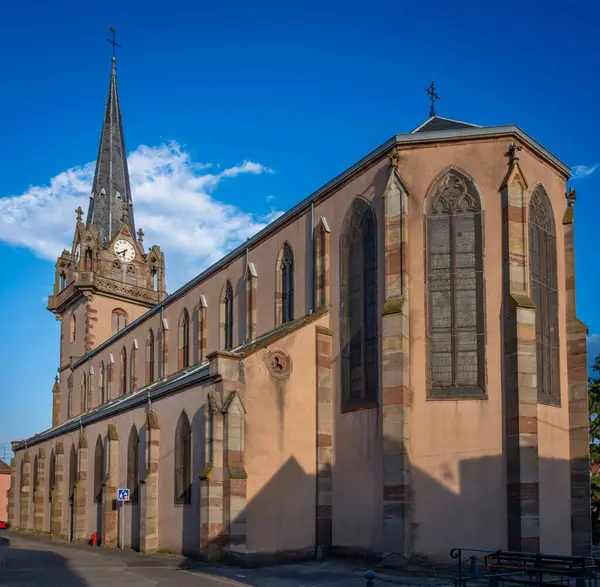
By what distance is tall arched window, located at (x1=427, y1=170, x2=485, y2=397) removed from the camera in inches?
798

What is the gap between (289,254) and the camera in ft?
88.7

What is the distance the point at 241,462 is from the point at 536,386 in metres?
8.26

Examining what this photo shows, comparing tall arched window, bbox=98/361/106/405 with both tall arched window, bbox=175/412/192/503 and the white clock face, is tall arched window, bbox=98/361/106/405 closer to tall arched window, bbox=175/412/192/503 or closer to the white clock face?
the white clock face

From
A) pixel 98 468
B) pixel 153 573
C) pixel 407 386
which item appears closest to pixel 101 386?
pixel 98 468

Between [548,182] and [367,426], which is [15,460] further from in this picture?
[548,182]

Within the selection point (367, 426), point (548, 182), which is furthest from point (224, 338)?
point (548, 182)

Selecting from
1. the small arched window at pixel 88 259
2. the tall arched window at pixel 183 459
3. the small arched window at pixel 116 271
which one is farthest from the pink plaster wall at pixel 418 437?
the small arched window at pixel 116 271

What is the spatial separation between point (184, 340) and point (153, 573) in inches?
704

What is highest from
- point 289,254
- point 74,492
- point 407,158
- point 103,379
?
point 407,158

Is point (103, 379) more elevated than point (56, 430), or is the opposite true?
point (103, 379)

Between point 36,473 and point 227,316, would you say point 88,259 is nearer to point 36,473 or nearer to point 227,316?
point 36,473

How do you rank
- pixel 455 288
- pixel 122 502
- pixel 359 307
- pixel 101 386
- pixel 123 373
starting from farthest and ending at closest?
pixel 101 386
pixel 123 373
pixel 122 502
pixel 359 307
pixel 455 288

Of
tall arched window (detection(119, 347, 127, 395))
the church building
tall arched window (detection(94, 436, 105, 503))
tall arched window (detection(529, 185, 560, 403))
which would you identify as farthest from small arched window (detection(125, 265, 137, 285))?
tall arched window (detection(529, 185, 560, 403))

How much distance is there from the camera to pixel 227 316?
105 feet
